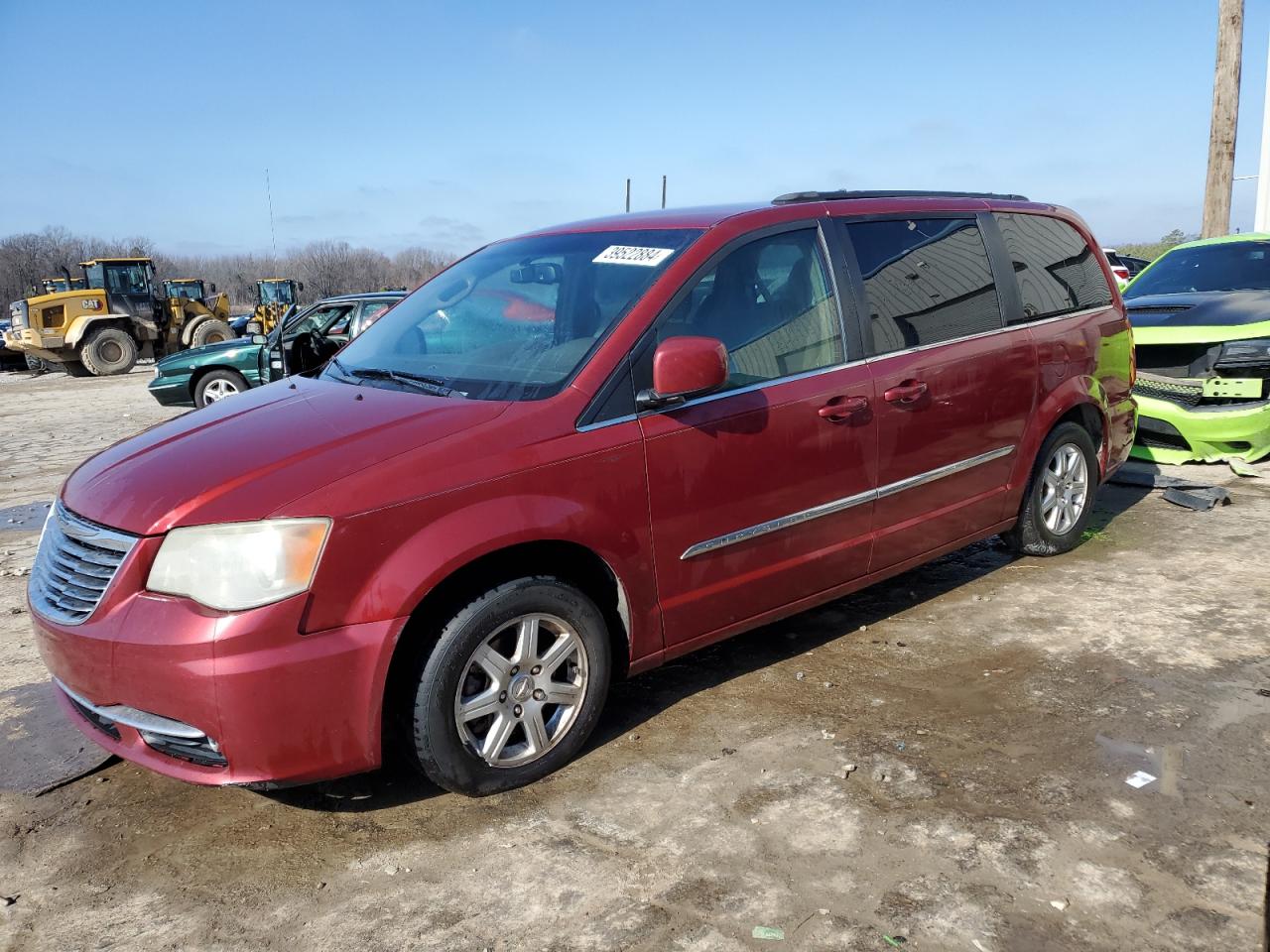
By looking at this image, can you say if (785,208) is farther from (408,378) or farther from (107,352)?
(107,352)

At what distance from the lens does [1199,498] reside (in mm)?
6512

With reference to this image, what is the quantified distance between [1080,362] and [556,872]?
384 cm

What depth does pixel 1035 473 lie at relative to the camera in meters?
5.12

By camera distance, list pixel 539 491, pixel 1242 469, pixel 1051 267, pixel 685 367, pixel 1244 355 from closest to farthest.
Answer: pixel 539 491 < pixel 685 367 < pixel 1051 267 < pixel 1244 355 < pixel 1242 469

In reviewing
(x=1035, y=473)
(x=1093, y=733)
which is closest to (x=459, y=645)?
(x=1093, y=733)

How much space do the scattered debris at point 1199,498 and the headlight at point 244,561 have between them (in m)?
5.79

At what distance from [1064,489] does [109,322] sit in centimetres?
2475

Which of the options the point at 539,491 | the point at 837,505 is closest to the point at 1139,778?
the point at 837,505

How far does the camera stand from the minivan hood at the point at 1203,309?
7316 millimetres

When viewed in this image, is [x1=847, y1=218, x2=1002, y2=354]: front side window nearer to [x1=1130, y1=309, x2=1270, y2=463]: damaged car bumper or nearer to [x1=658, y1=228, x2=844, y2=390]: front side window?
[x1=658, y1=228, x2=844, y2=390]: front side window

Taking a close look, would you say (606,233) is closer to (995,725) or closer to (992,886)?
(995,725)

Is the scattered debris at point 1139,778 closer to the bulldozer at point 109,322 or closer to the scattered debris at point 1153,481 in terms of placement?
the scattered debris at point 1153,481

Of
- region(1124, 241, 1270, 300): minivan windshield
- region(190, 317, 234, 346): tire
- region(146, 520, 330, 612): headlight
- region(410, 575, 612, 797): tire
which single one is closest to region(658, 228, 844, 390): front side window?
region(410, 575, 612, 797): tire

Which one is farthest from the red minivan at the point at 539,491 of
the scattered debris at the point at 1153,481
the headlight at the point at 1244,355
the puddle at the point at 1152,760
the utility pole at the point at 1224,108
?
the utility pole at the point at 1224,108
